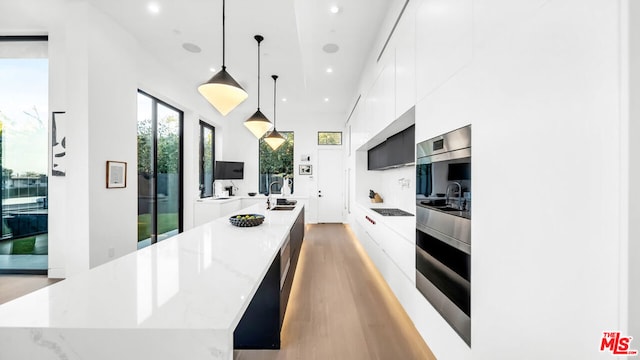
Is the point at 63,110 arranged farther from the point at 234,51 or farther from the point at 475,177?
the point at 475,177

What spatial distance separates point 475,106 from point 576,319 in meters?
0.91

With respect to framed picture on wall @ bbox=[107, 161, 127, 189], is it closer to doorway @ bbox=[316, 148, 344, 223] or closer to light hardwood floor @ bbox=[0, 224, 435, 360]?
light hardwood floor @ bbox=[0, 224, 435, 360]

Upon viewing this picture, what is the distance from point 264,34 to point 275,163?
4192mm

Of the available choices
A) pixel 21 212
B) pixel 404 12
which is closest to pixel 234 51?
pixel 404 12

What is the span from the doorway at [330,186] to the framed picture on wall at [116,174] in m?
4.66

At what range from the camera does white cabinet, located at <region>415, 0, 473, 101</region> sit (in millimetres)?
1280

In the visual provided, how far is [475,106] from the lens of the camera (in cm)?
121

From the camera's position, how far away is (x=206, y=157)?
250 inches

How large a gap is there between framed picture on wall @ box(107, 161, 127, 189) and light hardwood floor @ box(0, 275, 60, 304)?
→ 1389 millimetres

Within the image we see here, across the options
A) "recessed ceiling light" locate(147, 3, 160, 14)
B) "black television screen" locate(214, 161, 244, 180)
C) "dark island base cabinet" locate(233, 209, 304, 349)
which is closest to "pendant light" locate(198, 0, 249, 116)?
"recessed ceiling light" locate(147, 3, 160, 14)

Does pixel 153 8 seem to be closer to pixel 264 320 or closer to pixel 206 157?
pixel 264 320

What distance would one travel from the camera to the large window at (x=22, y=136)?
3338mm

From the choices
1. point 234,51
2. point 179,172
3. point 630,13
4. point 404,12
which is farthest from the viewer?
point 179,172

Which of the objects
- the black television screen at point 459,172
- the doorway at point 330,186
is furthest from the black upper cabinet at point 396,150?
the doorway at point 330,186
